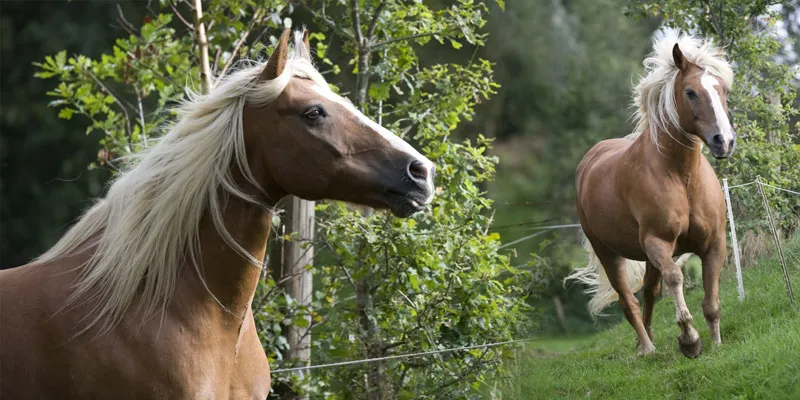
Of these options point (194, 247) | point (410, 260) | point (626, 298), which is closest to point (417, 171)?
point (194, 247)

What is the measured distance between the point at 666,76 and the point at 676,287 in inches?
37.1

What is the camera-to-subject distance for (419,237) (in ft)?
13.3

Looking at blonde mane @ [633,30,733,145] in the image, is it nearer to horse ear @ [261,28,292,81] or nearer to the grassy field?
the grassy field

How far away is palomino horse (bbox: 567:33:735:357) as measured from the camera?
3.62 metres

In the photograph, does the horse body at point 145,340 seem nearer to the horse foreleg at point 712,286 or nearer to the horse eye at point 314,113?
the horse eye at point 314,113

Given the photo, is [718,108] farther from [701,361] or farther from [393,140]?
[393,140]

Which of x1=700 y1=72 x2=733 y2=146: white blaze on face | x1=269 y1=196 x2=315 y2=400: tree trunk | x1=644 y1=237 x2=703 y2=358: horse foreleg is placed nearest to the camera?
x1=644 y1=237 x2=703 y2=358: horse foreleg

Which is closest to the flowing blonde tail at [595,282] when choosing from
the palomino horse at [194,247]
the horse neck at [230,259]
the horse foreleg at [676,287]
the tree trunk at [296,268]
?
the horse foreleg at [676,287]

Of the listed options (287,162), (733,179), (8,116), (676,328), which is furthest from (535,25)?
(8,116)

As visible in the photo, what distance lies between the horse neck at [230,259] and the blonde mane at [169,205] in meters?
0.02

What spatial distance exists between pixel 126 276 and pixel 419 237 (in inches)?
81.0

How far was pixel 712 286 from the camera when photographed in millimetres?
3754

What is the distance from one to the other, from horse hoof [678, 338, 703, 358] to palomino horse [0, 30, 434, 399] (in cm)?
181

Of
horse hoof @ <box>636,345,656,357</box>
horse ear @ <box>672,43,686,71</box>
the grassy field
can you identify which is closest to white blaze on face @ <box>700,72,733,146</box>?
horse ear @ <box>672,43,686,71</box>
